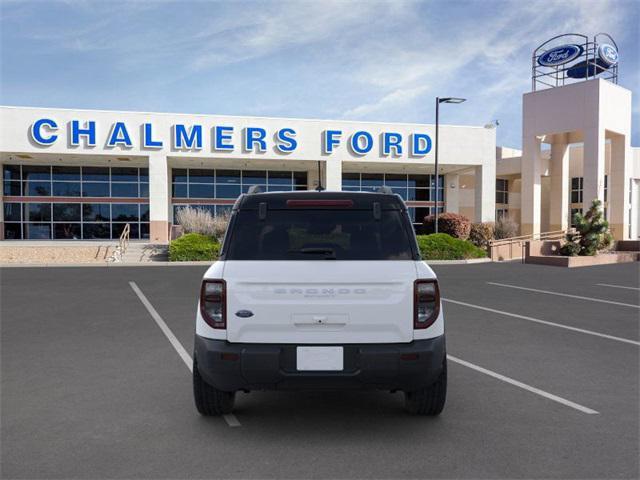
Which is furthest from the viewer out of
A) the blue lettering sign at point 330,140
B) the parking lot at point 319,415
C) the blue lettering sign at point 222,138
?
Answer: the blue lettering sign at point 330,140

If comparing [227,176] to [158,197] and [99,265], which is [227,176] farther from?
[99,265]

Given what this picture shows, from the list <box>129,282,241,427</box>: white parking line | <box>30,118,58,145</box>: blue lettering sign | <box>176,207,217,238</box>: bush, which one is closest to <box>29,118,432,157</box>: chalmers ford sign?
<box>30,118,58,145</box>: blue lettering sign

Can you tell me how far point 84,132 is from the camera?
92.6ft

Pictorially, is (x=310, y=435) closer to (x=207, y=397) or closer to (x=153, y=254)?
(x=207, y=397)

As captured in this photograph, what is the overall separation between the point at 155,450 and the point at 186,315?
5867 mm

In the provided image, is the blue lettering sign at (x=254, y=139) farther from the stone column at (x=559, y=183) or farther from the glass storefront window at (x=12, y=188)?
the stone column at (x=559, y=183)

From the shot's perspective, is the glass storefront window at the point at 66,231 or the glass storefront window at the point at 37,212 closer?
the glass storefront window at the point at 37,212

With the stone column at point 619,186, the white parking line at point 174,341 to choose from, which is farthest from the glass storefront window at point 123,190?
the stone column at point 619,186

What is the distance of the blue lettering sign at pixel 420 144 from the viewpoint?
32.4m

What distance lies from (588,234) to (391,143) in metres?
12.8

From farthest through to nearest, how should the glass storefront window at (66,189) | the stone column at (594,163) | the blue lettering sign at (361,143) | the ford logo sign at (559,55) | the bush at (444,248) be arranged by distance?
the glass storefront window at (66,189) → the blue lettering sign at (361,143) → the ford logo sign at (559,55) → the stone column at (594,163) → the bush at (444,248)

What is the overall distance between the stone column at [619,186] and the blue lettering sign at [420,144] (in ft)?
37.5

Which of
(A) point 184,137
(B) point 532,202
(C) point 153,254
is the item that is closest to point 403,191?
(B) point 532,202

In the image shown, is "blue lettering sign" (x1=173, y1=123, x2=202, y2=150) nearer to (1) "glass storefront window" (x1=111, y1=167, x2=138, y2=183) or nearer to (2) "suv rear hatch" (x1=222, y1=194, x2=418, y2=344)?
(1) "glass storefront window" (x1=111, y1=167, x2=138, y2=183)
